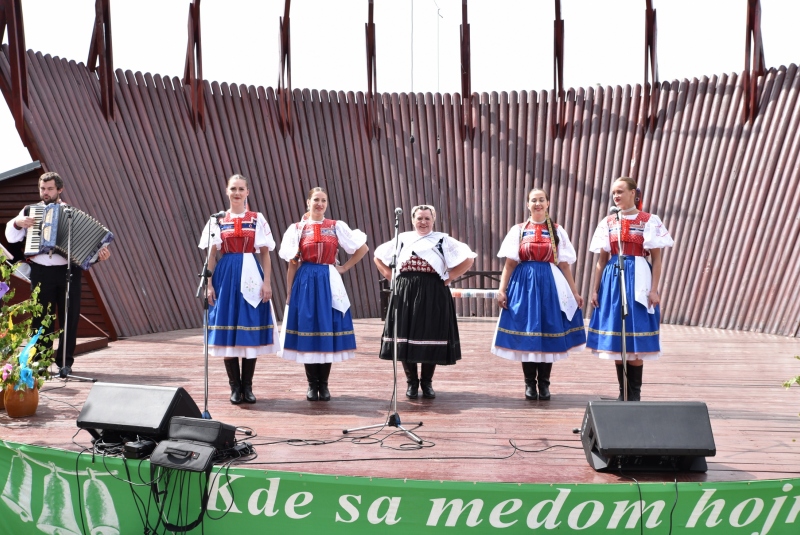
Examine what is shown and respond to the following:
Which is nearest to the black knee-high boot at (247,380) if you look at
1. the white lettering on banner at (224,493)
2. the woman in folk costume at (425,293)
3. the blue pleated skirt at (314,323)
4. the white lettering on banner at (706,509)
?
the blue pleated skirt at (314,323)

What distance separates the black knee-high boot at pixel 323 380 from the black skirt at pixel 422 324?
410mm

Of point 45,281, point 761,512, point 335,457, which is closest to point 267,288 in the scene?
point 335,457

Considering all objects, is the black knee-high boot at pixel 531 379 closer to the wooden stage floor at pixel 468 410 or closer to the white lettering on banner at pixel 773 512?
the wooden stage floor at pixel 468 410

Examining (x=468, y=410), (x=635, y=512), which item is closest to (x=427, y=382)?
(x=468, y=410)

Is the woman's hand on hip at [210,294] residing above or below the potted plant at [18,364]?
above

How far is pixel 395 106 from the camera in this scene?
34.0 ft

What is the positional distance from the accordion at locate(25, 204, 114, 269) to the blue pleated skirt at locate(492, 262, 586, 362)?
3.06 meters

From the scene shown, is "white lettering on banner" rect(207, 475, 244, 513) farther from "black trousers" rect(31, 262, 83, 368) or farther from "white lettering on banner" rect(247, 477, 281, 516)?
"black trousers" rect(31, 262, 83, 368)

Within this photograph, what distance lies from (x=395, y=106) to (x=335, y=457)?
7.41 m

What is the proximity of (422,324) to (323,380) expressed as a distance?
2.49ft

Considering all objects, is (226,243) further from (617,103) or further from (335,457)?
(617,103)

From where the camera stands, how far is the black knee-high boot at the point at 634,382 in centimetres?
472

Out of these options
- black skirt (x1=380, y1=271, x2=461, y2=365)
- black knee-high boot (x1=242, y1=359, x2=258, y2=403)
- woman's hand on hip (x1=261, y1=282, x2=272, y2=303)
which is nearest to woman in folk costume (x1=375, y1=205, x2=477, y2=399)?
black skirt (x1=380, y1=271, x2=461, y2=365)

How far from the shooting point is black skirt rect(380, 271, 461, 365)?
4832mm
